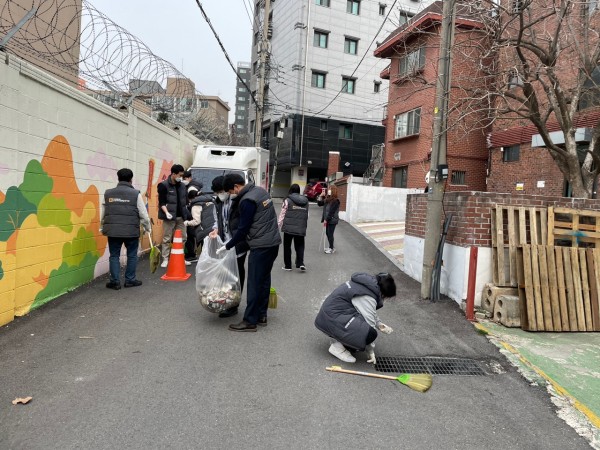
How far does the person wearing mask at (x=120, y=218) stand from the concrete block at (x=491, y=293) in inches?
194

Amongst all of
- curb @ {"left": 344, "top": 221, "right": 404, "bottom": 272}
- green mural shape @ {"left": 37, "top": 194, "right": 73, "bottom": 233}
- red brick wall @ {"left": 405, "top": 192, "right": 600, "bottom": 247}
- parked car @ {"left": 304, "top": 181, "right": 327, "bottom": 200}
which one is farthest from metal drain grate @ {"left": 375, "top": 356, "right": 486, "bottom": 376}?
parked car @ {"left": 304, "top": 181, "right": 327, "bottom": 200}

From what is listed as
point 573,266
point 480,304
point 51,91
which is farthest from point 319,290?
point 51,91

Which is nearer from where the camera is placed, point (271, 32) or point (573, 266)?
point (573, 266)

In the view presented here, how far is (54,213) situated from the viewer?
18.6 feet

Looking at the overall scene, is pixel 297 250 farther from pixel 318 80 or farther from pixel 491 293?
pixel 318 80

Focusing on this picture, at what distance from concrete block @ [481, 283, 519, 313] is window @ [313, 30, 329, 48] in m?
31.0

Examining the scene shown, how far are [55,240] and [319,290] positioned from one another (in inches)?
154

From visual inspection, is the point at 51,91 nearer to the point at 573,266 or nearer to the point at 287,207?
the point at 287,207

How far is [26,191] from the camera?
504 cm

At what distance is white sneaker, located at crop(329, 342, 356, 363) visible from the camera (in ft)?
14.0

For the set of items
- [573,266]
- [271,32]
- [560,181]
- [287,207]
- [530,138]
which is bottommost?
[573,266]

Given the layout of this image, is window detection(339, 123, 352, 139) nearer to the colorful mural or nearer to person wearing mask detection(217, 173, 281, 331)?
the colorful mural

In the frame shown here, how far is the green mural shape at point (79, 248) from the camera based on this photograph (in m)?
6.09

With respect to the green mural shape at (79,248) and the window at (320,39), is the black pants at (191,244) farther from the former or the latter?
the window at (320,39)
